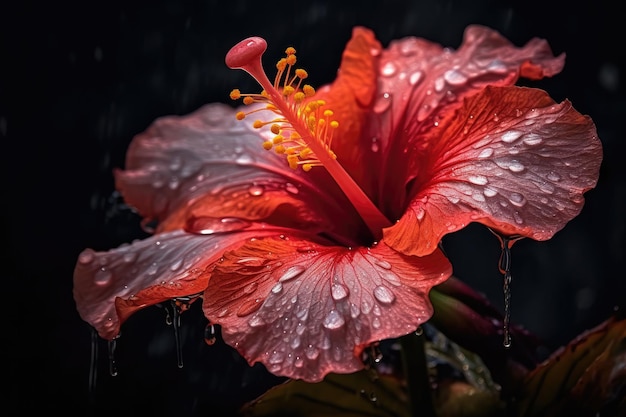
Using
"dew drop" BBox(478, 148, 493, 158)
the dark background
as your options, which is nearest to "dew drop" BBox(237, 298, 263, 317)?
"dew drop" BBox(478, 148, 493, 158)

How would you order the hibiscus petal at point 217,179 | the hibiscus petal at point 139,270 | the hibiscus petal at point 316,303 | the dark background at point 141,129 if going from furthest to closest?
the dark background at point 141,129, the hibiscus petal at point 217,179, the hibiscus petal at point 139,270, the hibiscus petal at point 316,303

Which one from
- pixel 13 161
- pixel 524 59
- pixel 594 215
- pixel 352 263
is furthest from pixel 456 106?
pixel 13 161

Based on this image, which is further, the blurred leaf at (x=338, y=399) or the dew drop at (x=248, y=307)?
the blurred leaf at (x=338, y=399)

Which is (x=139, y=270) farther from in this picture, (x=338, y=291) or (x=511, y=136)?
(x=511, y=136)

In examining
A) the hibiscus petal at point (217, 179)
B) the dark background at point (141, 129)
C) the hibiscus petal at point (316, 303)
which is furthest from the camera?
the dark background at point (141, 129)

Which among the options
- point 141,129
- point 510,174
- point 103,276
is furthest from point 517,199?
point 141,129

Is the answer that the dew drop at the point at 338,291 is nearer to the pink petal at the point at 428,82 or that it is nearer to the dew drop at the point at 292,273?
the dew drop at the point at 292,273

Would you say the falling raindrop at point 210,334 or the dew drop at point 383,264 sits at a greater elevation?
the dew drop at point 383,264

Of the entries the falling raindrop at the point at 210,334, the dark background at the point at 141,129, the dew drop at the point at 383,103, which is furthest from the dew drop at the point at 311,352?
the dark background at the point at 141,129
